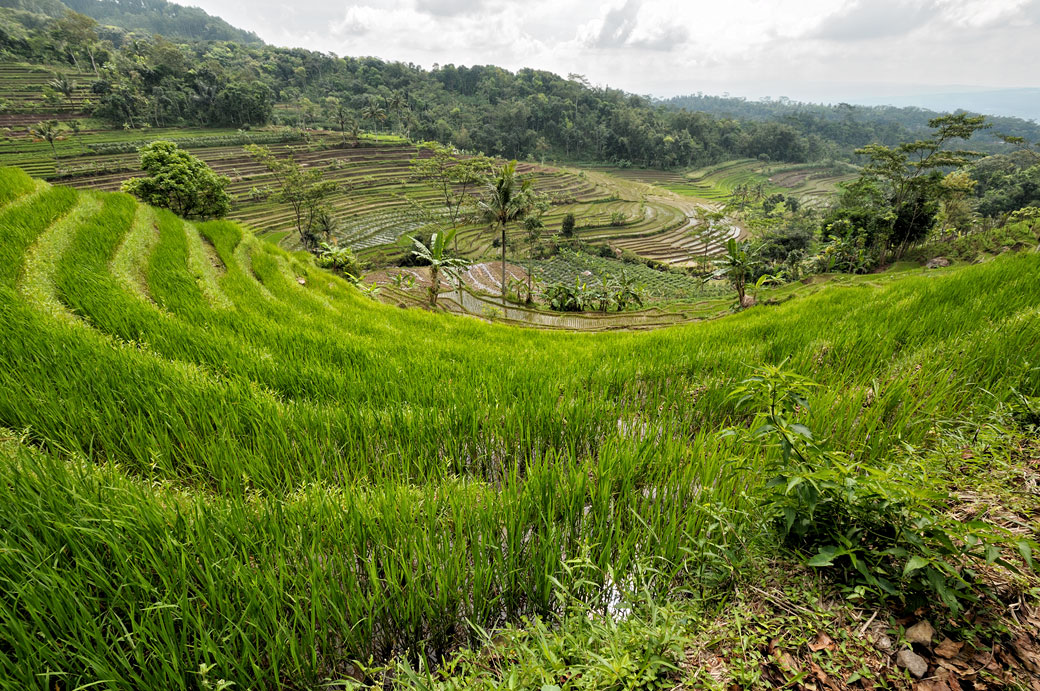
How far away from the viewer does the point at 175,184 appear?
69.6 ft

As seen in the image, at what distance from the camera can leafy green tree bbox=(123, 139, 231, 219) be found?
2119cm

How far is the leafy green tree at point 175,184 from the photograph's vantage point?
21.2 metres

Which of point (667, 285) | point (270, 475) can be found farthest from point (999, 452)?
point (667, 285)

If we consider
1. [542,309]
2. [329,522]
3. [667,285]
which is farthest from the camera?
[667,285]

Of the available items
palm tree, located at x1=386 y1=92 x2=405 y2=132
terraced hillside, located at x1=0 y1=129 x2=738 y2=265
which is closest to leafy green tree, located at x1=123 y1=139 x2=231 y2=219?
terraced hillside, located at x1=0 y1=129 x2=738 y2=265

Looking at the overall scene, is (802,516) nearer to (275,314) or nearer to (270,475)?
(270,475)

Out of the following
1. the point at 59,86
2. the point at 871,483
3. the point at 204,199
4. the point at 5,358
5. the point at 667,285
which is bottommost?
the point at 667,285

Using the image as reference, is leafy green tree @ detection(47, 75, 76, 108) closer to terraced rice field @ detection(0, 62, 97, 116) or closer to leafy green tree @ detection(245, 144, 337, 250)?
terraced rice field @ detection(0, 62, 97, 116)

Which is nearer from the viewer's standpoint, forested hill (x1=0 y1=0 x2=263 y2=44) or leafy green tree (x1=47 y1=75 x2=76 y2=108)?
leafy green tree (x1=47 y1=75 x2=76 y2=108)

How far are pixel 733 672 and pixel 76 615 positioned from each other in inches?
74.5

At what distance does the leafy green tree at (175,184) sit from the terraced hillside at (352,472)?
22792 millimetres

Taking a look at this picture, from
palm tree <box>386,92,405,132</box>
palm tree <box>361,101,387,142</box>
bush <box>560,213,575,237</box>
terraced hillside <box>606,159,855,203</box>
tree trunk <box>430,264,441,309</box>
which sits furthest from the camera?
palm tree <box>386,92,405,132</box>

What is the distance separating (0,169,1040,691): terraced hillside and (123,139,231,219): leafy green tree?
2279cm

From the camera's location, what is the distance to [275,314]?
18.2ft
